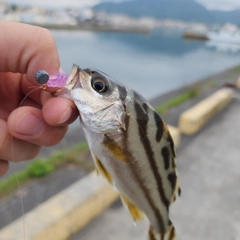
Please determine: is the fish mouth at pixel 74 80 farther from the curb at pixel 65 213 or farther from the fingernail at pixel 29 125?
the curb at pixel 65 213

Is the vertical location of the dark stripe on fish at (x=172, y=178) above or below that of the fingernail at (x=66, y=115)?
below

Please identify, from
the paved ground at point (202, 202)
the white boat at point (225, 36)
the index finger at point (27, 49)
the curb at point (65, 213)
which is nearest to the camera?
the index finger at point (27, 49)

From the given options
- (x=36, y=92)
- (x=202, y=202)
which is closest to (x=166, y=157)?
(x=36, y=92)

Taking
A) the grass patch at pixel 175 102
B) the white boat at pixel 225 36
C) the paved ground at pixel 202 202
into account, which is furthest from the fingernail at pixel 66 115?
the white boat at pixel 225 36

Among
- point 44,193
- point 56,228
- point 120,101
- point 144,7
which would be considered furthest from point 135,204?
point 144,7

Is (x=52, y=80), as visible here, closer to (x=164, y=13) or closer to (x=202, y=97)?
(x=202, y=97)

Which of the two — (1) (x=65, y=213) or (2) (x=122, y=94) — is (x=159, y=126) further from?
(1) (x=65, y=213)

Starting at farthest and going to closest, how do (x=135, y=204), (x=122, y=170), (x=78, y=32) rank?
(x=78, y=32)
(x=135, y=204)
(x=122, y=170)

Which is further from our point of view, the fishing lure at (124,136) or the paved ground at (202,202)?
the paved ground at (202,202)
